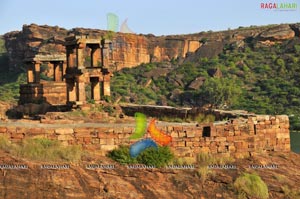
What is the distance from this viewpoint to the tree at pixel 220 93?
208 ft

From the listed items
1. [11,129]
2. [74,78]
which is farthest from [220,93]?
[11,129]

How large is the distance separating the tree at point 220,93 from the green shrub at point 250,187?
1912 inches

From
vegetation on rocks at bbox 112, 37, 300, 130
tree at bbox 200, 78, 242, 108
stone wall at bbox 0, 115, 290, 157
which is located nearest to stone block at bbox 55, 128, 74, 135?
stone wall at bbox 0, 115, 290, 157

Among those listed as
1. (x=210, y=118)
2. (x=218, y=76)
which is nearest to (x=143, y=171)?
(x=210, y=118)

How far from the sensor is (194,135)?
1494 centimetres

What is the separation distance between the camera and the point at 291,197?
13773 millimetres

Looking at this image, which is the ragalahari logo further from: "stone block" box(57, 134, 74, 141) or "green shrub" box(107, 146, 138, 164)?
"stone block" box(57, 134, 74, 141)

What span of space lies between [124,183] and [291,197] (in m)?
4.90

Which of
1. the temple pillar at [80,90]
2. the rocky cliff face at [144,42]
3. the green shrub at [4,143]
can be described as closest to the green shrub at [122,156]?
the green shrub at [4,143]

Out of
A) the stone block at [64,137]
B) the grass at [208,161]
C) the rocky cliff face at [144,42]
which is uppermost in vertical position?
the rocky cliff face at [144,42]

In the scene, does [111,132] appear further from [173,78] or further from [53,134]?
[173,78]

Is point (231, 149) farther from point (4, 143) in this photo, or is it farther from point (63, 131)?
point (4, 143)

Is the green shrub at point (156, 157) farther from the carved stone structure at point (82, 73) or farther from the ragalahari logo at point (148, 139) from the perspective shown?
the carved stone structure at point (82, 73)

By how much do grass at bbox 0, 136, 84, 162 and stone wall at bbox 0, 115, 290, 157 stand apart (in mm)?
371
